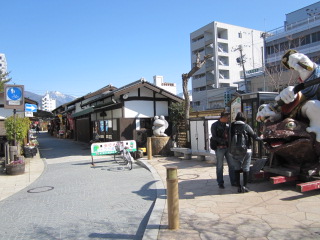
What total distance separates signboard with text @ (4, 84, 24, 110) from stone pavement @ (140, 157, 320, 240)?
8.65m

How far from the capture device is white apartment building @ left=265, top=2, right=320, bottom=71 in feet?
97.1

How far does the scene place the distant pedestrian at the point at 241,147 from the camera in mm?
5785

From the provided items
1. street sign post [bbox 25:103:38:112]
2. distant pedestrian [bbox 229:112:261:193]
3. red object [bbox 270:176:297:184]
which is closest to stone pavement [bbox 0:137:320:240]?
red object [bbox 270:176:297:184]

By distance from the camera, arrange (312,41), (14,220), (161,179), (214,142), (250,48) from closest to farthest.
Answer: (14,220)
(214,142)
(161,179)
(312,41)
(250,48)

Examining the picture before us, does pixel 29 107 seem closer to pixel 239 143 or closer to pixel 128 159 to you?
pixel 128 159

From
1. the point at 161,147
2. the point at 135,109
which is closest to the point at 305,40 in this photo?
the point at 135,109

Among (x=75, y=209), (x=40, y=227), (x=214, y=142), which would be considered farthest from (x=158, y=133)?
(x=40, y=227)

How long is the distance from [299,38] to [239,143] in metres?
28.5

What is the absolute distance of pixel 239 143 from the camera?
19.0 ft

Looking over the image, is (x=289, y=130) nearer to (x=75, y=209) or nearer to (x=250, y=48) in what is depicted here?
(x=75, y=209)

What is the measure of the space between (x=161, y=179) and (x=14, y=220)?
3909mm

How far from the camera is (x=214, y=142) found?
6309 millimetres

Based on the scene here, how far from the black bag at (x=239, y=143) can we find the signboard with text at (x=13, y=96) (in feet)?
31.8

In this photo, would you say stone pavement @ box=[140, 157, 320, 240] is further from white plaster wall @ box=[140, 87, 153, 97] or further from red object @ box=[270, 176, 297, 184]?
white plaster wall @ box=[140, 87, 153, 97]
